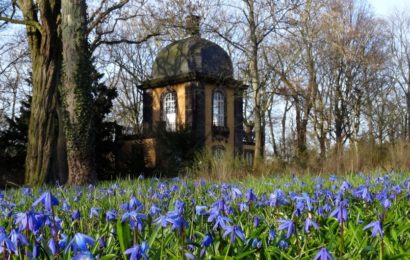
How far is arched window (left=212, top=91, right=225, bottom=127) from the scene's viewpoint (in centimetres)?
3491

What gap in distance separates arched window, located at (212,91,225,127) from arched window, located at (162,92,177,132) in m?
2.84

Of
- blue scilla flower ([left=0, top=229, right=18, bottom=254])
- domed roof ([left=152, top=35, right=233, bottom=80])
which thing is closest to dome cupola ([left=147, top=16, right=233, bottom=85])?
domed roof ([left=152, top=35, right=233, bottom=80])

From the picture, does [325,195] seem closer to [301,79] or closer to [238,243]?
[238,243]

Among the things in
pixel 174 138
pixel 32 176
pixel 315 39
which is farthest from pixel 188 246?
A: pixel 174 138

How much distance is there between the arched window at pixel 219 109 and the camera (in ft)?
115

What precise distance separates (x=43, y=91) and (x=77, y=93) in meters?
1.93

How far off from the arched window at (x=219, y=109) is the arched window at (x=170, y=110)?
284 centimetres

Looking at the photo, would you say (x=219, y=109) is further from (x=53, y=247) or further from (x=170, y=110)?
(x=53, y=247)

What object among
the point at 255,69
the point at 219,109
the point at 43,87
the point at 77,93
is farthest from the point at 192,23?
the point at 219,109

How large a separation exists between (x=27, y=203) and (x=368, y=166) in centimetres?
1139

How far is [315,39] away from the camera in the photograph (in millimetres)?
22562

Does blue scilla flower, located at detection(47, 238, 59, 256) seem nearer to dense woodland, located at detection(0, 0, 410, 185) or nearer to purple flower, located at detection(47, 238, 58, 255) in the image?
purple flower, located at detection(47, 238, 58, 255)

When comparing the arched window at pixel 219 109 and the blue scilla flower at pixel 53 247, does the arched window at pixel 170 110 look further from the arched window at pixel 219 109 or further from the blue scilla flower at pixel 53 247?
the blue scilla flower at pixel 53 247

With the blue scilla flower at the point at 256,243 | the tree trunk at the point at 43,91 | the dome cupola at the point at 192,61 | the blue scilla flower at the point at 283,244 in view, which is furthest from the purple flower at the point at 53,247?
the dome cupola at the point at 192,61
